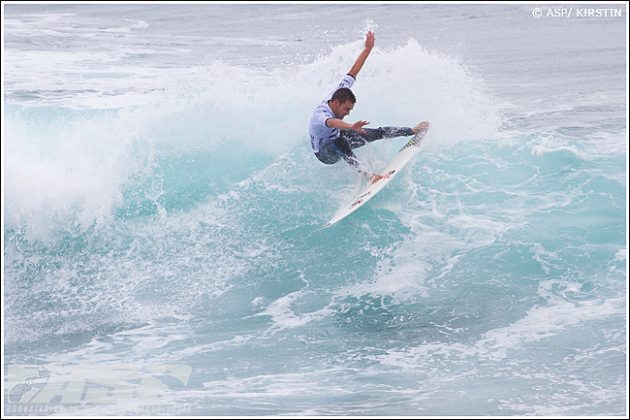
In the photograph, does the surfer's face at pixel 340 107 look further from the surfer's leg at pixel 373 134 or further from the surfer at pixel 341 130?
the surfer's leg at pixel 373 134

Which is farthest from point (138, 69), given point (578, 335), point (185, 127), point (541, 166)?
Answer: point (578, 335)

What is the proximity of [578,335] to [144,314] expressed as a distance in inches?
167

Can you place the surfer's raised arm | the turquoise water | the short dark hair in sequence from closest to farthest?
the turquoise water → the short dark hair → the surfer's raised arm

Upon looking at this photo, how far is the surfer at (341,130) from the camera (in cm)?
919

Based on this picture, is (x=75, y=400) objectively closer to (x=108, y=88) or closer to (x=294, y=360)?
(x=294, y=360)

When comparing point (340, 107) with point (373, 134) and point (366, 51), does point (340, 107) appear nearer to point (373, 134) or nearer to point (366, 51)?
point (373, 134)

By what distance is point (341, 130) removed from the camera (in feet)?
31.7

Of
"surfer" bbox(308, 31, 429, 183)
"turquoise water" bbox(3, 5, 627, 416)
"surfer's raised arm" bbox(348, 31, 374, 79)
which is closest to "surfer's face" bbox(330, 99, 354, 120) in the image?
"surfer" bbox(308, 31, 429, 183)

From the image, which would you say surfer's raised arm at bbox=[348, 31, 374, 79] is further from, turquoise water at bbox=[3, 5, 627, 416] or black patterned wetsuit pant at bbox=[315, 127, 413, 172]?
turquoise water at bbox=[3, 5, 627, 416]

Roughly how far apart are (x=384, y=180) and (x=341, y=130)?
84 centimetres

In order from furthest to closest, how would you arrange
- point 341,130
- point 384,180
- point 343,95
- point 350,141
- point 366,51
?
1. point 384,180
2. point 350,141
3. point 341,130
4. point 366,51
5. point 343,95

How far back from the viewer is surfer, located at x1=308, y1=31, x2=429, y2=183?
9.19 meters

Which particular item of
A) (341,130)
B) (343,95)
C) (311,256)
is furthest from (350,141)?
(311,256)

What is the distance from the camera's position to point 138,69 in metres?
18.9
